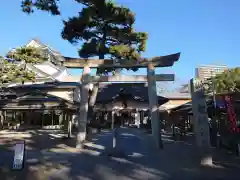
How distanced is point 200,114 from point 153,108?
12.1ft

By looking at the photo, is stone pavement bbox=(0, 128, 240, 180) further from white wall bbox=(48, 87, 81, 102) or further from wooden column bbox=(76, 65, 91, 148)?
white wall bbox=(48, 87, 81, 102)

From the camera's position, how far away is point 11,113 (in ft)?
75.2

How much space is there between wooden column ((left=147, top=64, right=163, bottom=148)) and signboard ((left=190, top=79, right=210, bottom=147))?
3.23 metres

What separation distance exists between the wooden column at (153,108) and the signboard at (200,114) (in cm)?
323

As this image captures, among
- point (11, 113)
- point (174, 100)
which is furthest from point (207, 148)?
point (174, 100)

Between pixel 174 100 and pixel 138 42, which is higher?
pixel 138 42

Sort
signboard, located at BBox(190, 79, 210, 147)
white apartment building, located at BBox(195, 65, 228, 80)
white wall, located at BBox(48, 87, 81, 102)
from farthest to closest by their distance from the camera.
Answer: white wall, located at BBox(48, 87, 81, 102)
white apartment building, located at BBox(195, 65, 228, 80)
signboard, located at BBox(190, 79, 210, 147)

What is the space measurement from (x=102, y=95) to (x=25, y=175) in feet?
59.5

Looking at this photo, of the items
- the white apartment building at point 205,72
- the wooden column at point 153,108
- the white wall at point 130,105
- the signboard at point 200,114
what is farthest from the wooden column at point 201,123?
the white wall at point 130,105

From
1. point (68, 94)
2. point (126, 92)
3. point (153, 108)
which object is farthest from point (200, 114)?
point (68, 94)

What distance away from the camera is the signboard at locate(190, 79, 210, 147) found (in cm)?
789

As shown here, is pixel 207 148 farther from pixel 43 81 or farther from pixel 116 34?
pixel 43 81

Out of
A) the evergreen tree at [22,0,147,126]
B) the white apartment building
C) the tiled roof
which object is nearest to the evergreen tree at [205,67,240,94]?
the white apartment building

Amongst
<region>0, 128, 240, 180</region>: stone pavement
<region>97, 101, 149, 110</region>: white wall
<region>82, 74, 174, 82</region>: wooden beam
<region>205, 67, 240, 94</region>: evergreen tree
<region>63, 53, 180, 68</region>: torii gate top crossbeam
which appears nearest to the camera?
<region>0, 128, 240, 180</region>: stone pavement
